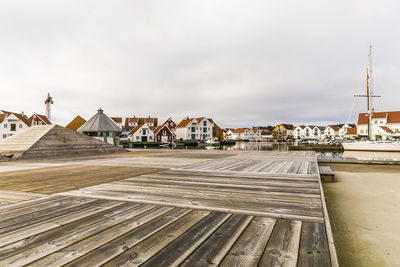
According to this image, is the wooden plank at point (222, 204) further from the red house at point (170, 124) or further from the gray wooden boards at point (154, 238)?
the red house at point (170, 124)

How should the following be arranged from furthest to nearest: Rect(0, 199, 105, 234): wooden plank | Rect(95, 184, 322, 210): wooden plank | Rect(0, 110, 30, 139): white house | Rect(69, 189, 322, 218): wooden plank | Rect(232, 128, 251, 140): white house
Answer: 1. Rect(232, 128, 251, 140): white house
2. Rect(0, 110, 30, 139): white house
3. Rect(95, 184, 322, 210): wooden plank
4. Rect(69, 189, 322, 218): wooden plank
5. Rect(0, 199, 105, 234): wooden plank

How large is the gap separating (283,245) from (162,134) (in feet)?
206

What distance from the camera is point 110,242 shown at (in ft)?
6.54

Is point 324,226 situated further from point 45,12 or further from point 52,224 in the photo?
point 45,12

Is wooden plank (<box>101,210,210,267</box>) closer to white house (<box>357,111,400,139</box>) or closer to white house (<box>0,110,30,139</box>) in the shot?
white house (<box>0,110,30,139</box>)

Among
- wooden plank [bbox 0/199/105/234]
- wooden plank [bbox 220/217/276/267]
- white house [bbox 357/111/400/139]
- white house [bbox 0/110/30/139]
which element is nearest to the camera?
wooden plank [bbox 220/217/276/267]

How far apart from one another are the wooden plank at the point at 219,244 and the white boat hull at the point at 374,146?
145 ft

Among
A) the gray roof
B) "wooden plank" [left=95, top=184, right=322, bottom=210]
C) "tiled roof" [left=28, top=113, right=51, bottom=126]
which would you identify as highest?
"tiled roof" [left=28, top=113, right=51, bottom=126]

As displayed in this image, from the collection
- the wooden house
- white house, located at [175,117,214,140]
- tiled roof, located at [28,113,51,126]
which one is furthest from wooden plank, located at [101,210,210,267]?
tiled roof, located at [28,113,51,126]

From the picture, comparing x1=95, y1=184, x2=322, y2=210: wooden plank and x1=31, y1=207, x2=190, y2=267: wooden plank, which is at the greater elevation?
x1=31, y1=207, x2=190, y2=267: wooden plank

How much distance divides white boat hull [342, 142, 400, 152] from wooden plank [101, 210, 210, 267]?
44.6 metres

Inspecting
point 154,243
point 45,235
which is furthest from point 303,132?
point 45,235

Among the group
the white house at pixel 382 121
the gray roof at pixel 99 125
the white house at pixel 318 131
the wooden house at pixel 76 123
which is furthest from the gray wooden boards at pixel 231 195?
the white house at pixel 318 131

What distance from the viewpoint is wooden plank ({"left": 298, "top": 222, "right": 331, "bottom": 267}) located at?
5.51 feet
